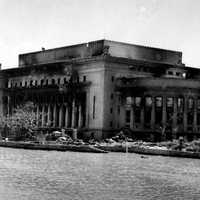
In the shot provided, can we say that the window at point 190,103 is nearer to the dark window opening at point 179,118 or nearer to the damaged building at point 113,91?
the damaged building at point 113,91

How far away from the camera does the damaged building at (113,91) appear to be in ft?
355

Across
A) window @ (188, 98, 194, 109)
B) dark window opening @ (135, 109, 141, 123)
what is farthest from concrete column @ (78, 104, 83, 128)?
window @ (188, 98, 194, 109)

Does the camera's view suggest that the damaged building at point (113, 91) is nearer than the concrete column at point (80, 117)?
Yes

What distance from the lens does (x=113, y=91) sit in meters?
116

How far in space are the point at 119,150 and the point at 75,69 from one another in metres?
37.8

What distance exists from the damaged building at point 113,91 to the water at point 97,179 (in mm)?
39053

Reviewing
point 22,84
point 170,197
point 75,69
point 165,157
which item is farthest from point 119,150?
point 22,84

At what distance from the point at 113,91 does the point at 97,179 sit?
68.1 meters

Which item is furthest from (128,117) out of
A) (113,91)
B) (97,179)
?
(97,179)

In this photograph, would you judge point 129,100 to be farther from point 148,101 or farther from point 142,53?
point 142,53

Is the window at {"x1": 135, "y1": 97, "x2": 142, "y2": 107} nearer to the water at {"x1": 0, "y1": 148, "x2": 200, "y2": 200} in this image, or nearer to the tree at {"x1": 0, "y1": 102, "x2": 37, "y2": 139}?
the tree at {"x1": 0, "y1": 102, "x2": 37, "y2": 139}

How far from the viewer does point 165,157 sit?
78375 millimetres

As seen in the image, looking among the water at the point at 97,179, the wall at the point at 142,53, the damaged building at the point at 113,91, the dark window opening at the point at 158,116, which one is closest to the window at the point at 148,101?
→ the damaged building at the point at 113,91

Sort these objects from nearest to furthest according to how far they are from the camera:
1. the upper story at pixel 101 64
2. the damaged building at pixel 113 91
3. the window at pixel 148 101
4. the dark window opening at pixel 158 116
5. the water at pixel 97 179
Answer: the water at pixel 97 179 < the damaged building at pixel 113 91 < the dark window opening at pixel 158 116 < the window at pixel 148 101 < the upper story at pixel 101 64
